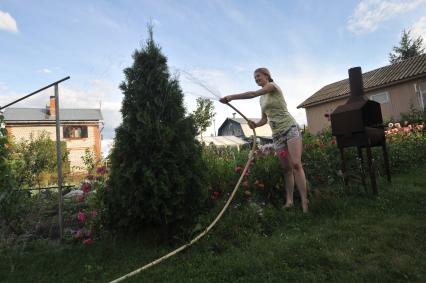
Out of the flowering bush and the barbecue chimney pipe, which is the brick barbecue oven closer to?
the barbecue chimney pipe

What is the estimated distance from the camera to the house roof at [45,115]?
28578 millimetres

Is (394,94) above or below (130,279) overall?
above

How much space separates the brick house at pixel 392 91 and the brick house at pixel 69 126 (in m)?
19.3

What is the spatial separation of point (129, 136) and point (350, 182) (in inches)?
144

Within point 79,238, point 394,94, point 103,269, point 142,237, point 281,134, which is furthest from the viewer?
point 394,94

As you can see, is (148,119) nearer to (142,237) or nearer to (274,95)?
(142,237)

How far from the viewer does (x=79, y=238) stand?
12.5 ft

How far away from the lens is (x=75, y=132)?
3006cm

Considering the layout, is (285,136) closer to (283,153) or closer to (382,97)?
(283,153)

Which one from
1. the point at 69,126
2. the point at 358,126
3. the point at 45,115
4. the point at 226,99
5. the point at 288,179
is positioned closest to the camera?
the point at 226,99

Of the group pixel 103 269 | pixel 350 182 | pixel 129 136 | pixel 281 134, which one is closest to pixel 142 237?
pixel 103 269

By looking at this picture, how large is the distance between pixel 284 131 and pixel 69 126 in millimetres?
29520

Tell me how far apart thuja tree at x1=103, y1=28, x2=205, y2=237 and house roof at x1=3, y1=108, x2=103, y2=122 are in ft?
91.7

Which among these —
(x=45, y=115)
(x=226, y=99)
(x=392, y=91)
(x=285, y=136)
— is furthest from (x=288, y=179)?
(x=45, y=115)
